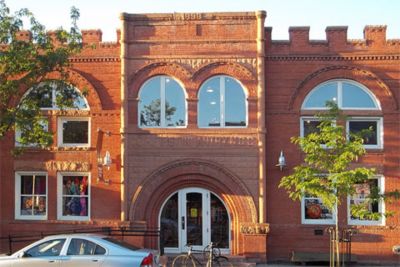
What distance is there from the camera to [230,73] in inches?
765

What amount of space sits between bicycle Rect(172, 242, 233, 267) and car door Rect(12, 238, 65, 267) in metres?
4.48

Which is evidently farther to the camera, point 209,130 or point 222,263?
point 209,130

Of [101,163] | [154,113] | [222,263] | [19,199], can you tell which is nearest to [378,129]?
[222,263]

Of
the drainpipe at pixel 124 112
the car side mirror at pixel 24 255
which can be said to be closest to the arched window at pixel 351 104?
the drainpipe at pixel 124 112

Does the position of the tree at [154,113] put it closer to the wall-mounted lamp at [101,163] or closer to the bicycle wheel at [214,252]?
the wall-mounted lamp at [101,163]

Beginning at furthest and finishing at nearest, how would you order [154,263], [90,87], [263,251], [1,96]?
[90,87] < [263,251] < [1,96] < [154,263]

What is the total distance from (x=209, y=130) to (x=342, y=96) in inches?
187

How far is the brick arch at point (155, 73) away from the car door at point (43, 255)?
719 centimetres

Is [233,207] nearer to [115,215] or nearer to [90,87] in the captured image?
[115,215]

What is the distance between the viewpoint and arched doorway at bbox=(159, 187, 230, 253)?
19.7m

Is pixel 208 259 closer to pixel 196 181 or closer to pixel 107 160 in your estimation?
pixel 196 181

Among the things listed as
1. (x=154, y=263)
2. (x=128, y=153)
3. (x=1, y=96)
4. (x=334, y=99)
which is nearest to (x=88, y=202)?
(x=128, y=153)

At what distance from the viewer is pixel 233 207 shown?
19203mm

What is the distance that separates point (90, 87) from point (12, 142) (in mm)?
3386
